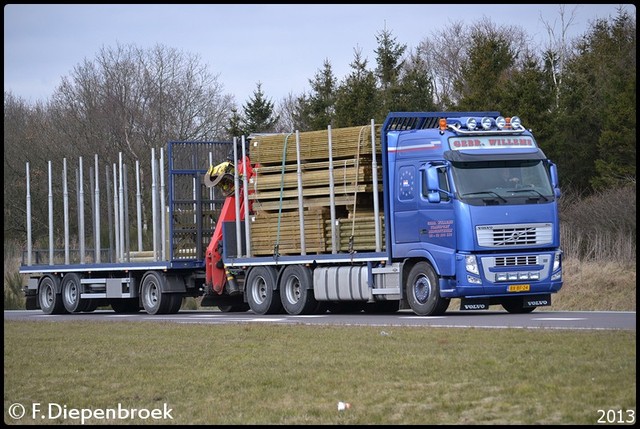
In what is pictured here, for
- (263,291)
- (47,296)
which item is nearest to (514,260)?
(263,291)

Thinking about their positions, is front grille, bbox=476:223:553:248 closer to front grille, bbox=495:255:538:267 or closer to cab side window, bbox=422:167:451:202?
front grille, bbox=495:255:538:267

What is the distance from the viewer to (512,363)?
13430 millimetres

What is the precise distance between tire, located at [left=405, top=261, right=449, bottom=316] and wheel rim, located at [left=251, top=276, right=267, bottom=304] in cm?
453

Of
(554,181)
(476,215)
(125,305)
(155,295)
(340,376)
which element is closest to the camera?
(340,376)

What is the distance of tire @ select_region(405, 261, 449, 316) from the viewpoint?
2339 centimetres

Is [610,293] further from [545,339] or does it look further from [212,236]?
[545,339]

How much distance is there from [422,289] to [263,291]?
16.6 ft

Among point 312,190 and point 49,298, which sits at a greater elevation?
point 312,190

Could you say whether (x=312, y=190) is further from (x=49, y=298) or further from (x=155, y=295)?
(x=49, y=298)

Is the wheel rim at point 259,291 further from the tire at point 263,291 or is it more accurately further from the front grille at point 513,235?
the front grille at point 513,235

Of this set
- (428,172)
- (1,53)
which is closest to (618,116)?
(428,172)

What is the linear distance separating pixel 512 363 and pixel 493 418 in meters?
2.74
